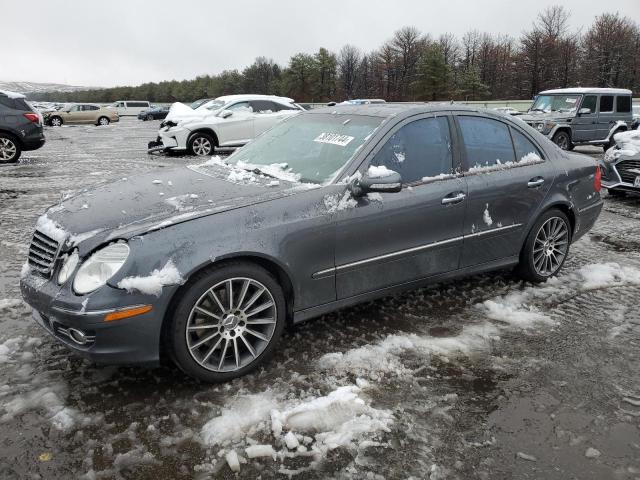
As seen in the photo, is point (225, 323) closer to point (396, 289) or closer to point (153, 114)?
point (396, 289)

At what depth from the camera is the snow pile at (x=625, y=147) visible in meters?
8.46

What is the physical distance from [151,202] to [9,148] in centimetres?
1186

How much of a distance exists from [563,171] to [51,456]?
4.36 m

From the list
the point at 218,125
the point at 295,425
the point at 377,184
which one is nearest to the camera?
the point at 295,425

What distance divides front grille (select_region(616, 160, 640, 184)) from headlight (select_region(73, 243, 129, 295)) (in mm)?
8440

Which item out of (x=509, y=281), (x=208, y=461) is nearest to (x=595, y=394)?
(x=509, y=281)

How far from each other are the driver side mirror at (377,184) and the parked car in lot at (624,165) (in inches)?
269

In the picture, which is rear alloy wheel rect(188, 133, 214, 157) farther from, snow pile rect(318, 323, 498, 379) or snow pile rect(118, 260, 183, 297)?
snow pile rect(118, 260, 183, 297)

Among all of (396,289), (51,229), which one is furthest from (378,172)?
(51,229)

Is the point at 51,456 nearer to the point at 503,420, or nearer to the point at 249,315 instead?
the point at 249,315

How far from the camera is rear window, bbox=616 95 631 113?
646 inches

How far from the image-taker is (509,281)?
4.75 m

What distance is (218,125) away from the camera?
46.5ft

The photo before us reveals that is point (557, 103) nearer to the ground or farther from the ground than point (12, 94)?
nearer to the ground
